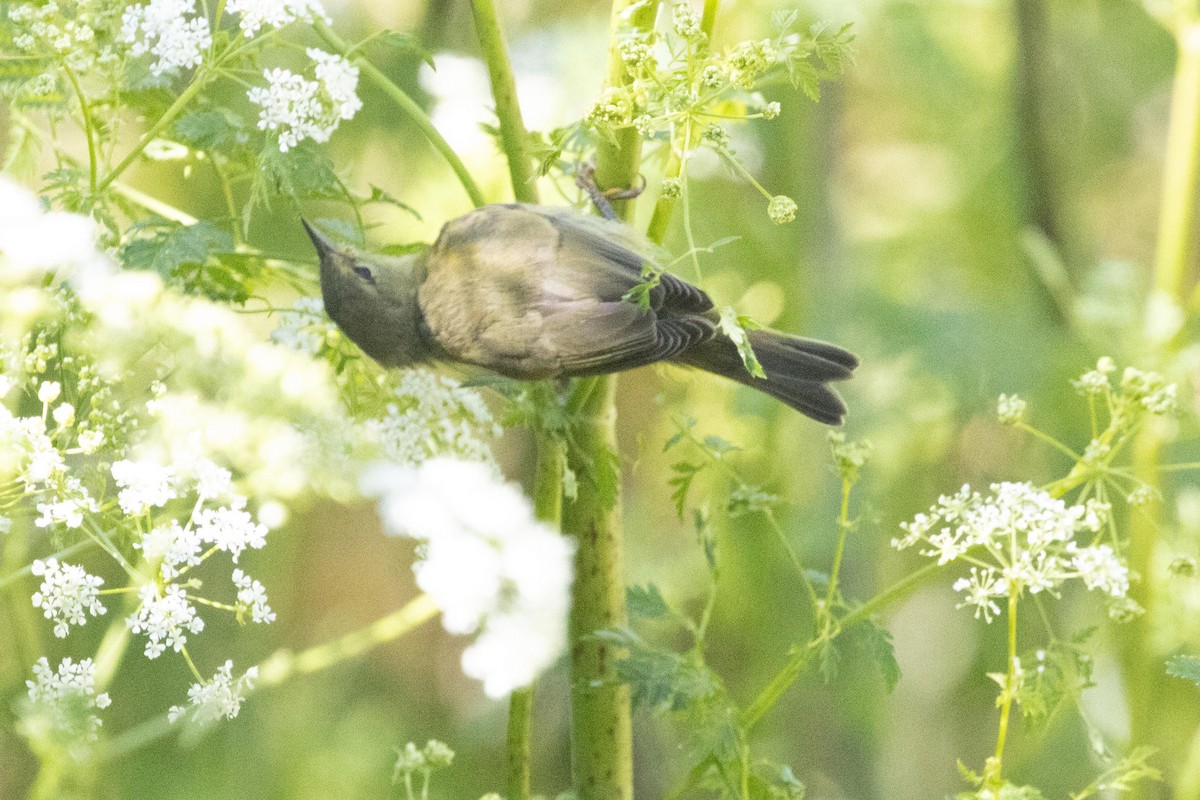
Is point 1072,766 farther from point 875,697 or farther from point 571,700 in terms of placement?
point 571,700

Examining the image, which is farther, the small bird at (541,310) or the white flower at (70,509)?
the small bird at (541,310)

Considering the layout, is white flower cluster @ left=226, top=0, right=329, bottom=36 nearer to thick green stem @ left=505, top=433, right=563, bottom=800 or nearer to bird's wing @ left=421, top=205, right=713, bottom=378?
bird's wing @ left=421, top=205, right=713, bottom=378

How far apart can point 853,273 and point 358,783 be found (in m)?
1.70

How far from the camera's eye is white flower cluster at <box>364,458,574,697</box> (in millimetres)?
1306

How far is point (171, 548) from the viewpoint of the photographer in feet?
3.27

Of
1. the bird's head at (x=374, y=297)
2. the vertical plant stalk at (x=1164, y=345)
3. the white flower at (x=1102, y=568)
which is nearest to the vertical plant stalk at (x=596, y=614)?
the bird's head at (x=374, y=297)

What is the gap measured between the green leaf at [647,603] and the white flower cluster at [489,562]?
0.07m

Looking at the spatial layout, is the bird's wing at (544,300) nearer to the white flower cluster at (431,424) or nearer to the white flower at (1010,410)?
the white flower cluster at (431,424)

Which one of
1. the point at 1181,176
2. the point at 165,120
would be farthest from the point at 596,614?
the point at 1181,176

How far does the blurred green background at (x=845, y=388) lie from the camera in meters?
2.04

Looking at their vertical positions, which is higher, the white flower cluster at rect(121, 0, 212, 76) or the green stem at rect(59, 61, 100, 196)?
the white flower cluster at rect(121, 0, 212, 76)

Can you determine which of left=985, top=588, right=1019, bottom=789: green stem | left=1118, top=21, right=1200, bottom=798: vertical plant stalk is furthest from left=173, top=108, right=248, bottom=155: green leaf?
left=1118, top=21, right=1200, bottom=798: vertical plant stalk

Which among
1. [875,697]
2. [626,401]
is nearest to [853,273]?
[626,401]

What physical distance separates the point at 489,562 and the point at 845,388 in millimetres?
1733
